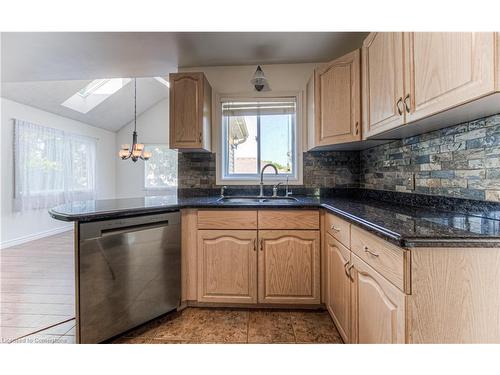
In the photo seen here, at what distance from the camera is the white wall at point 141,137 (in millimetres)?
6688

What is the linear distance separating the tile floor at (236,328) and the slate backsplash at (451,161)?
117 cm

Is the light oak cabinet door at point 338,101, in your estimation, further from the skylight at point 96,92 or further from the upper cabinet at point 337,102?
the skylight at point 96,92

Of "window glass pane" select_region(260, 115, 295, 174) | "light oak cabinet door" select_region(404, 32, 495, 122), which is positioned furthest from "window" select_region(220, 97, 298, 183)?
"light oak cabinet door" select_region(404, 32, 495, 122)

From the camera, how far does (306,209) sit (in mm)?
1833

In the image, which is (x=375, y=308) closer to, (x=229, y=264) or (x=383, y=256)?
(x=383, y=256)

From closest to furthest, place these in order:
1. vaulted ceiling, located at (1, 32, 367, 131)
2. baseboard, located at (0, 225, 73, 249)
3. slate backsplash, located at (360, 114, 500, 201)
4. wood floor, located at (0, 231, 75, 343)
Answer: slate backsplash, located at (360, 114, 500, 201)
wood floor, located at (0, 231, 75, 343)
vaulted ceiling, located at (1, 32, 367, 131)
baseboard, located at (0, 225, 73, 249)

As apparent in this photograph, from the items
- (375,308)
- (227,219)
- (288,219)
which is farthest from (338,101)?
(375,308)

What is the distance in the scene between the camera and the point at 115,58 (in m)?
2.50

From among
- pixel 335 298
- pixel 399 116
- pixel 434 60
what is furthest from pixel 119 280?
pixel 434 60

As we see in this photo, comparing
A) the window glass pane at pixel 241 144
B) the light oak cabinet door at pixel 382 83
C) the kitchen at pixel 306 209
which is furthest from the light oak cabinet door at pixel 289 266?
the window glass pane at pixel 241 144

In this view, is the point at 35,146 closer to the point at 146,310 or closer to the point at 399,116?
the point at 146,310

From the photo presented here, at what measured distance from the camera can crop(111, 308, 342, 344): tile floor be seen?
1.58 meters

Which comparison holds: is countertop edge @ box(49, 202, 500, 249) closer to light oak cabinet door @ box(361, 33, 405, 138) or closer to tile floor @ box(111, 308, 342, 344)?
light oak cabinet door @ box(361, 33, 405, 138)

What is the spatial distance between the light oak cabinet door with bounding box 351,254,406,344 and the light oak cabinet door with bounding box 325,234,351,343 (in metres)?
0.08
